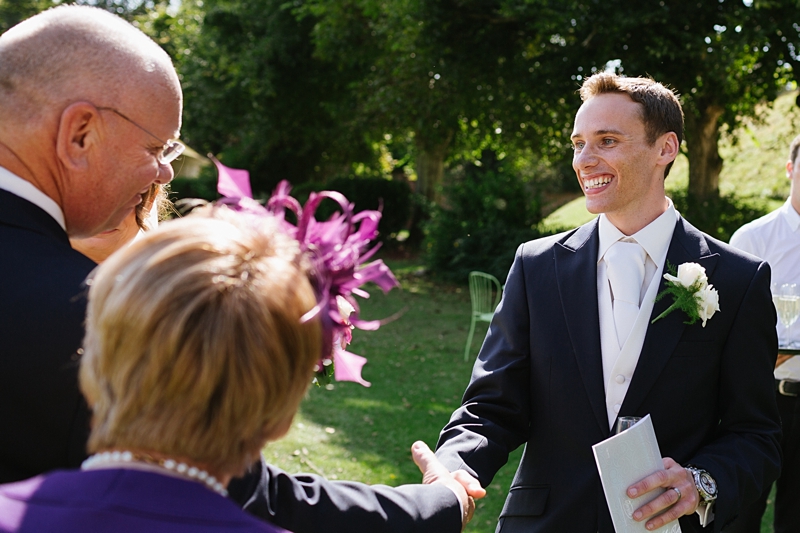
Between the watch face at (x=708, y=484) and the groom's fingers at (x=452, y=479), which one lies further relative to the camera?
the watch face at (x=708, y=484)

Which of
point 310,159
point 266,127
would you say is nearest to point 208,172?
point 310,159

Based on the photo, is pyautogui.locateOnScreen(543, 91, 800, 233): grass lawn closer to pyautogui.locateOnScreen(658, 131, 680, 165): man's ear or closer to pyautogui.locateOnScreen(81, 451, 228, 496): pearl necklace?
pyautogui.locateOnScreen(658, 131, 680, 165): man's ear

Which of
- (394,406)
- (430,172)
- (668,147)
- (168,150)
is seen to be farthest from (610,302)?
(430,172)

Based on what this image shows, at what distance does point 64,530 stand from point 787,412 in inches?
173

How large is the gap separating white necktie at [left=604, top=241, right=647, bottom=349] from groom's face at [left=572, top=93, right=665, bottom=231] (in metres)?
0.13

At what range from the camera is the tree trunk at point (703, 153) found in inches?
590

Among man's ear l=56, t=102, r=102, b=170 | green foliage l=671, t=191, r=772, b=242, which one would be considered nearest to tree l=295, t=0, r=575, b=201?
green foliage l=671, t=191, r=772, b=242

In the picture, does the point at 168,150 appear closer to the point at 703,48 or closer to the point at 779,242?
the point at 779,242

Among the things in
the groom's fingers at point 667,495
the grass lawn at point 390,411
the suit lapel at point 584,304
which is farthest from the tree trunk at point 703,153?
the groom's fingers at point 667,495

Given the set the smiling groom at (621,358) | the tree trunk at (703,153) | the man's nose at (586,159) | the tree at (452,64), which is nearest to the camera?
the smiling groom at (621,358)

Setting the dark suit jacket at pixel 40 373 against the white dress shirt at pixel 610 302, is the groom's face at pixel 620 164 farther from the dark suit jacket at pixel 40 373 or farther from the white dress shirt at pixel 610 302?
the dark suit jacket at pixel 40 373

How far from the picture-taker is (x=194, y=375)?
1.26 meters

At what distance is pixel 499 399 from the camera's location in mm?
2896

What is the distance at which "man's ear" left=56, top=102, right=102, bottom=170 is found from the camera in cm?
186
